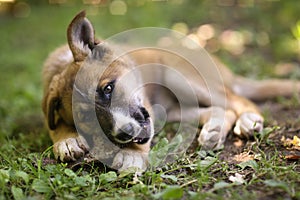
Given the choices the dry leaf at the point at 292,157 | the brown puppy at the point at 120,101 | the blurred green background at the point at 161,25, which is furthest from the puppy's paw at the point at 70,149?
the dry leaf at the point at 292,157

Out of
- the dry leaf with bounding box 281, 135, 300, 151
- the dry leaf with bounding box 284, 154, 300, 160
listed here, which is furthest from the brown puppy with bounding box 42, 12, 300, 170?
the dry leaf with bounding box 284, 154, 300, 160

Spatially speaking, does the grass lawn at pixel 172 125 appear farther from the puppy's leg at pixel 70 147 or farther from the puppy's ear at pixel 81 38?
the puppy's ear at pixel 81 38

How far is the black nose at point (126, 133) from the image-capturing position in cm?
313

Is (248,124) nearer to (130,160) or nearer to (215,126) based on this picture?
(215,126)

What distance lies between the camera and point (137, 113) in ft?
11.1

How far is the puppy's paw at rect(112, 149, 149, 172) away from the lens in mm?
3090

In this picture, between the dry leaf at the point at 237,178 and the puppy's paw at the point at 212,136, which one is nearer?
the dry leaf at the point at 237,178

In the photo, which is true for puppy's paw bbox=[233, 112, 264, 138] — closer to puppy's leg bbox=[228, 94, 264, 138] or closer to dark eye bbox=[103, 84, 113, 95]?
puppy's leg bbox=[228, 94, 264, 138]

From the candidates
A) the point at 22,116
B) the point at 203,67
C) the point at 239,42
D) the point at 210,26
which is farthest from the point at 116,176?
the point at 210,26

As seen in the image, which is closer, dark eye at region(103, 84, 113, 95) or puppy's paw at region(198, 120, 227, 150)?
dark eye at region(103, 84, 113, 95)

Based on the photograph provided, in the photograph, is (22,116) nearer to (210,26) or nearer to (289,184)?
(289,184)

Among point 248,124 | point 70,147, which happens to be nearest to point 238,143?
point 248,124

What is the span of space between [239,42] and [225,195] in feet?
17.6

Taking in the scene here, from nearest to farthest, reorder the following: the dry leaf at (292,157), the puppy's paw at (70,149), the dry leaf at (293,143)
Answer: the dry leaf at (292,157)
the puppy's paw at (70,149)
the dry leaf at (293,143)
